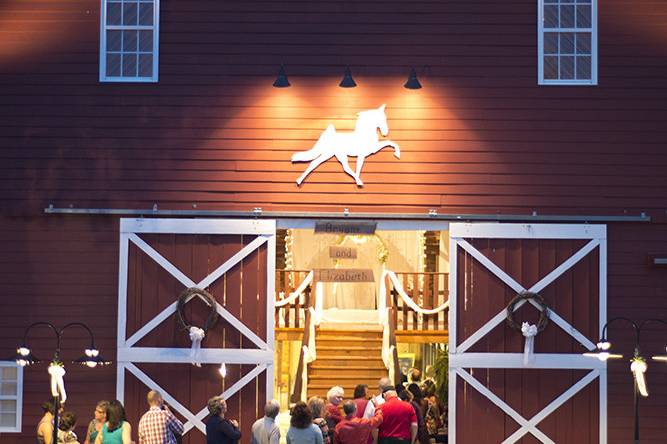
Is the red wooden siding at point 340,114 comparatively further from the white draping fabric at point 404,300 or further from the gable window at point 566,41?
the white draping fabric at point 404,300

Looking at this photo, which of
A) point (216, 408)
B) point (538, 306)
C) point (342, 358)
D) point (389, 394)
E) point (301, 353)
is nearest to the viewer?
point (216, 408)

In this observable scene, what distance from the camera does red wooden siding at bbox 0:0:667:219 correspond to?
57.9 ft

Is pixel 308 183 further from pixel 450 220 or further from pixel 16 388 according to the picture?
pixel 16 388

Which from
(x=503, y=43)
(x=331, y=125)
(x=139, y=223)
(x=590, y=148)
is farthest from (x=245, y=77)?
(x=590, y=148)

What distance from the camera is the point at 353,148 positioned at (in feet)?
57.9

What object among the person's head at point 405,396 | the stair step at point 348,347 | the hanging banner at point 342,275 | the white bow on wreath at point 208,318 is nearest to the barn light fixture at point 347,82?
the hanging banner at point 342,275

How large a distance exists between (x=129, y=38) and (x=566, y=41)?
5.93 metres

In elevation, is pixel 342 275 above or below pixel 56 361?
above

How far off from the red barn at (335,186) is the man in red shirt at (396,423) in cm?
187

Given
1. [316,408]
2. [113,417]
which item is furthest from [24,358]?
[316,408]

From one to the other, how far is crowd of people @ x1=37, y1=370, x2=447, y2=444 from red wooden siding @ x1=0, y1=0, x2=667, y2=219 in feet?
10.2

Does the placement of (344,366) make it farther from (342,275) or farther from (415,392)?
(415,392)

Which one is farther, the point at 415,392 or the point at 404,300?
the point at 404,300

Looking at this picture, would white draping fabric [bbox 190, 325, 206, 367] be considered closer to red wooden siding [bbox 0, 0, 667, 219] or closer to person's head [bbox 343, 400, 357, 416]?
red wooden siding [bbox 0, 0, 667, 219]
